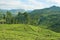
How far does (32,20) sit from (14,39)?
3495 inches

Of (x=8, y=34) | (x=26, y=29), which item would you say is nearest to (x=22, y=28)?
(x=26, y=29)

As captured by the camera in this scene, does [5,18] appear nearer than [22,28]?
No

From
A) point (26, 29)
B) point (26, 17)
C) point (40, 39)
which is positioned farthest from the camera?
point (26, 17)

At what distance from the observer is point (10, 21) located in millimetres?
178125

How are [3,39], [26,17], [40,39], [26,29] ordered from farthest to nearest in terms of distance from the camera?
[26,17] < [26,29] < [40,39] < [3,39]

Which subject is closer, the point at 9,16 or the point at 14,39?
the point at 14,39

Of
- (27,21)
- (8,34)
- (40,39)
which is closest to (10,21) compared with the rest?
(27,21)

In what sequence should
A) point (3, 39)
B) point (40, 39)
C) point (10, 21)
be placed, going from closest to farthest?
point (3, 39)
point (40, 39)
point (10, 21)

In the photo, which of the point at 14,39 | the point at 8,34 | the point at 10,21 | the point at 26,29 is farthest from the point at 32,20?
the point at 14,39

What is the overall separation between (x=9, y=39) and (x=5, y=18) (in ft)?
274

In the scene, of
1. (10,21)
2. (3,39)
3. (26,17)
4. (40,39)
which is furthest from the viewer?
(26,17)

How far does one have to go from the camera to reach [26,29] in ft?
467

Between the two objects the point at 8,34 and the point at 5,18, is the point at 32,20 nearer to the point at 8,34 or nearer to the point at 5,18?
the point at 5,18

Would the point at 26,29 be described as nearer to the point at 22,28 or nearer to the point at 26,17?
the point at 22,28
